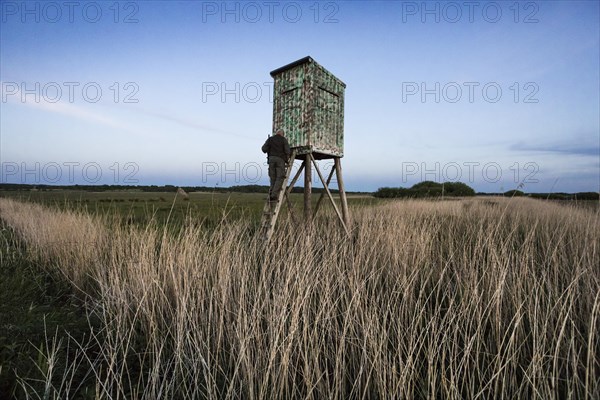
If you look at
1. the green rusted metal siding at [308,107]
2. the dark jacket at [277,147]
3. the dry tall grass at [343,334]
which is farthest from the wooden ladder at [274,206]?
the dry tall grass at [343,334]

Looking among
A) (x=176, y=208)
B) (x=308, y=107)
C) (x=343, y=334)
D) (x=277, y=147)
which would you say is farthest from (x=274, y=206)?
(x=176, y=208)

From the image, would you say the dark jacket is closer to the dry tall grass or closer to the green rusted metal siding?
the green rusted metal siding

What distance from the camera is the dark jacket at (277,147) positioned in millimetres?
6707

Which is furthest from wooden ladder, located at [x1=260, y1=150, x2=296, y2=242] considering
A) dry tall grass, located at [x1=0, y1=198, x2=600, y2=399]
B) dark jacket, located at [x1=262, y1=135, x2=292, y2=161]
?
dry tall grass, located at [x1=0, y1=198, x2=600, y2=399]

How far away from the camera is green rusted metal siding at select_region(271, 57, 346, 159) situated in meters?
6.77

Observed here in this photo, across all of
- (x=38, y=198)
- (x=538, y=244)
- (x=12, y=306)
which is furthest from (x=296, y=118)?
(x=38, y=198)

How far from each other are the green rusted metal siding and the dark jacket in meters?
0.33

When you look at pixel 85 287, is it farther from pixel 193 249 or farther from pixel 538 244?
pixel 538 244

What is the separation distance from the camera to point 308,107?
267 inches

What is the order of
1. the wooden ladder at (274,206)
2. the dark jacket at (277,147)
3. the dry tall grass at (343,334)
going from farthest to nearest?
the dark jacket at (277,147), the wooden ladder at (274,206), the dry tall grass at (343,334)

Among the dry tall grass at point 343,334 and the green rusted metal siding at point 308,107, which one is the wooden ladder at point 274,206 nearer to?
the green rusted metal siding at point 308,107

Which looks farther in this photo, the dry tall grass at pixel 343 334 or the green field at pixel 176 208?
the green field at pixel 176 208

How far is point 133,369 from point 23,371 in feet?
2.84

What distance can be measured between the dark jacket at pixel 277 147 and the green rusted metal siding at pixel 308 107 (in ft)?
1.08
